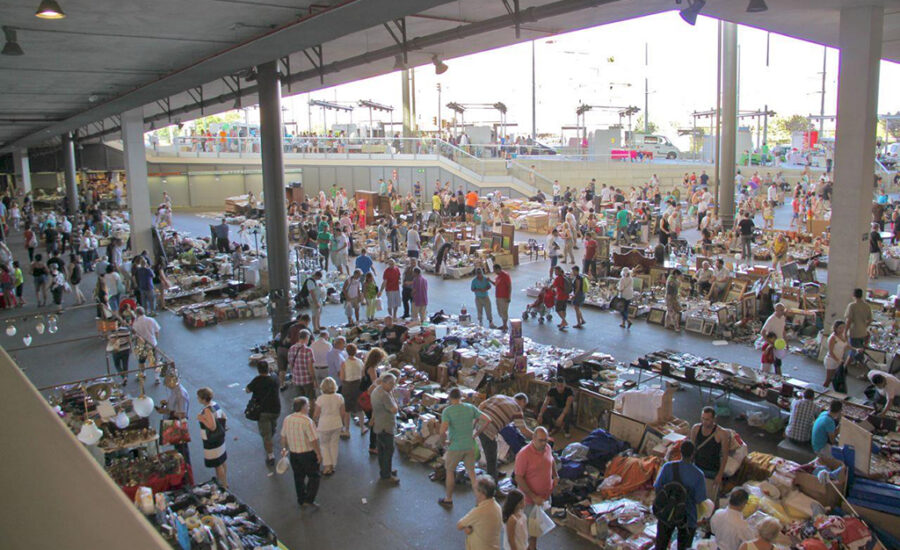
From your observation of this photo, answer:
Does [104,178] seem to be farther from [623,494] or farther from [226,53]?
[623,494]

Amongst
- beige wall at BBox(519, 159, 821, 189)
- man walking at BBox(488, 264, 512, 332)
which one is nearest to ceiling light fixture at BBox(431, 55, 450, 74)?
man walking at BBox(488, 264, 512, 332)

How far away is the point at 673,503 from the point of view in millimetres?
6391

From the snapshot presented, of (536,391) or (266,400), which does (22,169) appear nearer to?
(266,400)

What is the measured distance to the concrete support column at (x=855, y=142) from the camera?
12641 millimetres

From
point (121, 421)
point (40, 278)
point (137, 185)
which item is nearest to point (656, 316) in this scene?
point (121, 421)

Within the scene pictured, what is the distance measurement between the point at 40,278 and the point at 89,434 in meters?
12.5

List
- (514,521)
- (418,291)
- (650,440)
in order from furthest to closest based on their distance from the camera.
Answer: (418,291) < (650,440) < (514,521)

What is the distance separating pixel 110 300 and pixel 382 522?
36.3 ft

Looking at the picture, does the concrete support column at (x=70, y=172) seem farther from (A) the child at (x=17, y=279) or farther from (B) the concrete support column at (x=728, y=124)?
(B) the concrete support column at (x=728, y=124)

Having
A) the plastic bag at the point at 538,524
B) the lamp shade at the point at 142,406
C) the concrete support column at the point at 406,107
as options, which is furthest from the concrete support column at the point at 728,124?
the lamp shade at the point at 142,406

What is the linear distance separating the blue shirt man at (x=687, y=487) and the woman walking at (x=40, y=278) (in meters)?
17.3

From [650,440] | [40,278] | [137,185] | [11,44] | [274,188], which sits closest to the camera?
[650,440]

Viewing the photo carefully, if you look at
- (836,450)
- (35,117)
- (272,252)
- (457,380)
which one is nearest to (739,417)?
(836,450)

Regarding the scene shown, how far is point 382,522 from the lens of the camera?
7.59 meters
